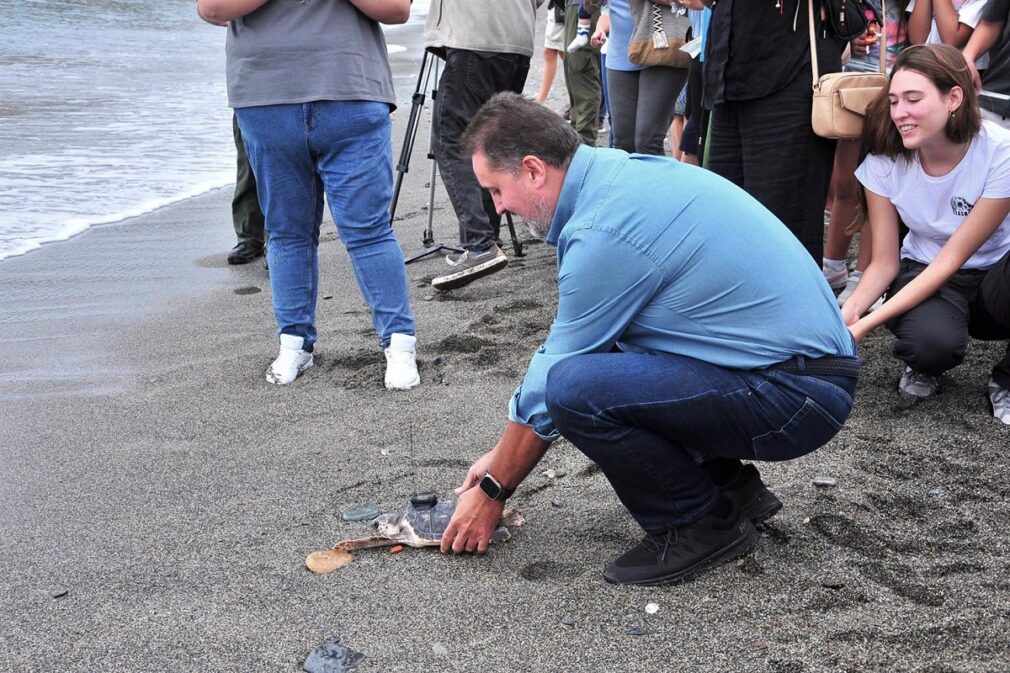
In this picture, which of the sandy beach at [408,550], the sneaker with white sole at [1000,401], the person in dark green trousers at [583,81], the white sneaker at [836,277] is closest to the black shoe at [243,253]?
the sandy beach at [408,550]

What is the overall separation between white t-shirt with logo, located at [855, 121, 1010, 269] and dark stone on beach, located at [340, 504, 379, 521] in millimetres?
1789

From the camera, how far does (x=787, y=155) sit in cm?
332

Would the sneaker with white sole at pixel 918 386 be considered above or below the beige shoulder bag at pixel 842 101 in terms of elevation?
below

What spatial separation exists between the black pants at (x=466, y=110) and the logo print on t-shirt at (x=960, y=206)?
2.08 metres

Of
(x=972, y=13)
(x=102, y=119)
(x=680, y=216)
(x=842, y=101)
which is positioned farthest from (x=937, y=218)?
(x=102, y=119)

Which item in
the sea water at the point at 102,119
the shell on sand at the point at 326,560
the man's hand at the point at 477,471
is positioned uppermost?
the man's hand at the point at 477,471

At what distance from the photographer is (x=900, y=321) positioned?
3000mm

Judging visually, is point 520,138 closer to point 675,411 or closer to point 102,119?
point 675,411

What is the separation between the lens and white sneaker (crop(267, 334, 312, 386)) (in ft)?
11.6

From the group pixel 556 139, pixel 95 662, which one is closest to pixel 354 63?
pixel 556 139

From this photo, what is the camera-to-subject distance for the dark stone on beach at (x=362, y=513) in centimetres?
255

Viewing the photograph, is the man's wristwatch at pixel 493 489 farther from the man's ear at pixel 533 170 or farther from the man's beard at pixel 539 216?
the man's ear at pixel 533 170

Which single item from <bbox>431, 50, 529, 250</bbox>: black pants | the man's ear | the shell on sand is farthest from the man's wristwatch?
<bbox>431, 50, 529, 250</bbox>: black pants

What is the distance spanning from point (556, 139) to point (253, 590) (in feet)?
3.86
